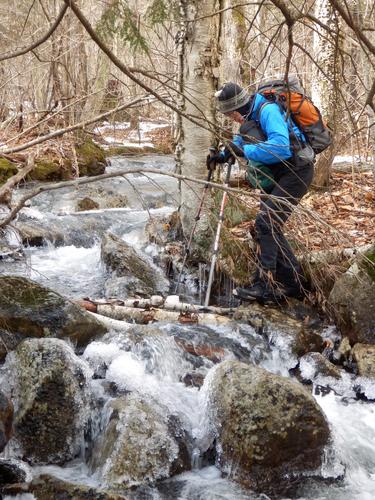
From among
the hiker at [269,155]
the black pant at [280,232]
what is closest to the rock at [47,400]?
the hiker at [269,155]

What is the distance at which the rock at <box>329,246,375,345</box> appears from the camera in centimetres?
565

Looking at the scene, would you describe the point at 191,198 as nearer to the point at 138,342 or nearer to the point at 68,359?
the point at 138,342

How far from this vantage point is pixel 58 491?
3.50m

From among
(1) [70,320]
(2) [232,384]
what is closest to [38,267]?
(1) [70,320]

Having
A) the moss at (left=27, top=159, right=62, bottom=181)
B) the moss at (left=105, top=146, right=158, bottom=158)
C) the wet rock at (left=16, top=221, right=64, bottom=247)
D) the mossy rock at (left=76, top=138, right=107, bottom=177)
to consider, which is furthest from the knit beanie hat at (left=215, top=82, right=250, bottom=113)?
the moss at (left=105, top=146, right=158, bottom=158)

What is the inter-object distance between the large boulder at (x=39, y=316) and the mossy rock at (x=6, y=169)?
6226 mm

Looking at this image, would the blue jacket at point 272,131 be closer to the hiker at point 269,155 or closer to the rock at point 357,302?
the hiker at point 269,155

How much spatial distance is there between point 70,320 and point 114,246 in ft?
8.09

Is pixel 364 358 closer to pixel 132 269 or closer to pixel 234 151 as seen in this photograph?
pixel 234 151

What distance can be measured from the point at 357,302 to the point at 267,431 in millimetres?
2154

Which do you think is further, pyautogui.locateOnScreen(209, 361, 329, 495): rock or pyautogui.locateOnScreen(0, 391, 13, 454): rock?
pyautogui.locateOnScreen(209, 361, 329, 495): rock

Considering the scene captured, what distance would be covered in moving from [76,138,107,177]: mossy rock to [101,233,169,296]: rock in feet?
20.3

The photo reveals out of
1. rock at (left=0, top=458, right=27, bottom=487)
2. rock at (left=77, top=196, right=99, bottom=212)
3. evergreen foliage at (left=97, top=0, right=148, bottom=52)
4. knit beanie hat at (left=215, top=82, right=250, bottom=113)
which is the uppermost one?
evergreen foliage at (left=97, top=0, right=148, bottom=52)

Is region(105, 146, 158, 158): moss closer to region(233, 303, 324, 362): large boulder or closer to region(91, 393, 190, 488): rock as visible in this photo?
region(233, 303, 324, 362): large boulder
